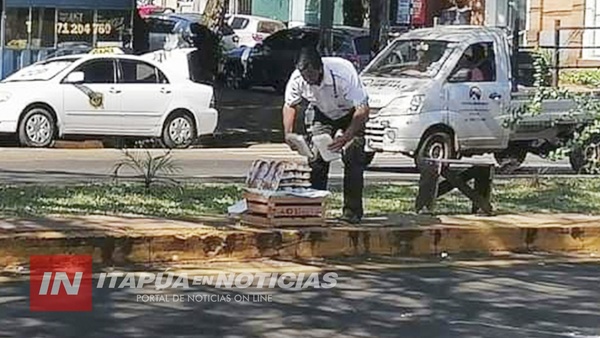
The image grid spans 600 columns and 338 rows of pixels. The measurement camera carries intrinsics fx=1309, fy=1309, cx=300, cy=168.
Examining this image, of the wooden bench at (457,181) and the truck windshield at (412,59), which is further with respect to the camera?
the truck windshield at (412,59)

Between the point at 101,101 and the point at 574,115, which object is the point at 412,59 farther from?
the point at 101,101

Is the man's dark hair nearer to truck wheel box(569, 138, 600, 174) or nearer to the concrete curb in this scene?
the concrete curb

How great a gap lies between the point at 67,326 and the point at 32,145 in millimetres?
13030

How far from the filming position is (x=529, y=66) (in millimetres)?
18484

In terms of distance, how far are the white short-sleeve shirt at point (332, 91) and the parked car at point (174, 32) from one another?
20.6 metres

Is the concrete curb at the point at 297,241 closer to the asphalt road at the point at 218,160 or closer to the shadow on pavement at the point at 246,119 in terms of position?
the asphalt road at the point at 218,160

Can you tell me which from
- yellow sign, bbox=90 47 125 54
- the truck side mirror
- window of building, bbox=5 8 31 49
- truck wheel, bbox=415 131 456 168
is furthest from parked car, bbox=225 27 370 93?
truck wheel, bbox=415 131 456 168

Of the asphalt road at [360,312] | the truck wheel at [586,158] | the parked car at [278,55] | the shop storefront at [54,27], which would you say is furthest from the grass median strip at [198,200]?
the parked car at [278,55]

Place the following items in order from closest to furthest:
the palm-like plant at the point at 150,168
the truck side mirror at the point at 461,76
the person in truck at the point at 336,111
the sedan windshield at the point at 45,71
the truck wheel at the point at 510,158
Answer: the person in truck at the point at 336,111 < the palm-like plant at the point at 150,168 < the truck side mirror at the point at 461,76 < the truck wheel at the point at 510,158 < the sedan windshield at the point at 45,71

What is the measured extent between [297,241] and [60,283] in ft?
6.55

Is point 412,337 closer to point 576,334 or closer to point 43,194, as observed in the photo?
point 576,334

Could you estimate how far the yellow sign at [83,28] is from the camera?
2552 centimetres

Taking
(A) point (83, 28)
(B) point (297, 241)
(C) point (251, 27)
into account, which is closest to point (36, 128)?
(A) point (83, 28)

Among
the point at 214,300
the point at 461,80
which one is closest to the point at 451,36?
the point at 461,80
